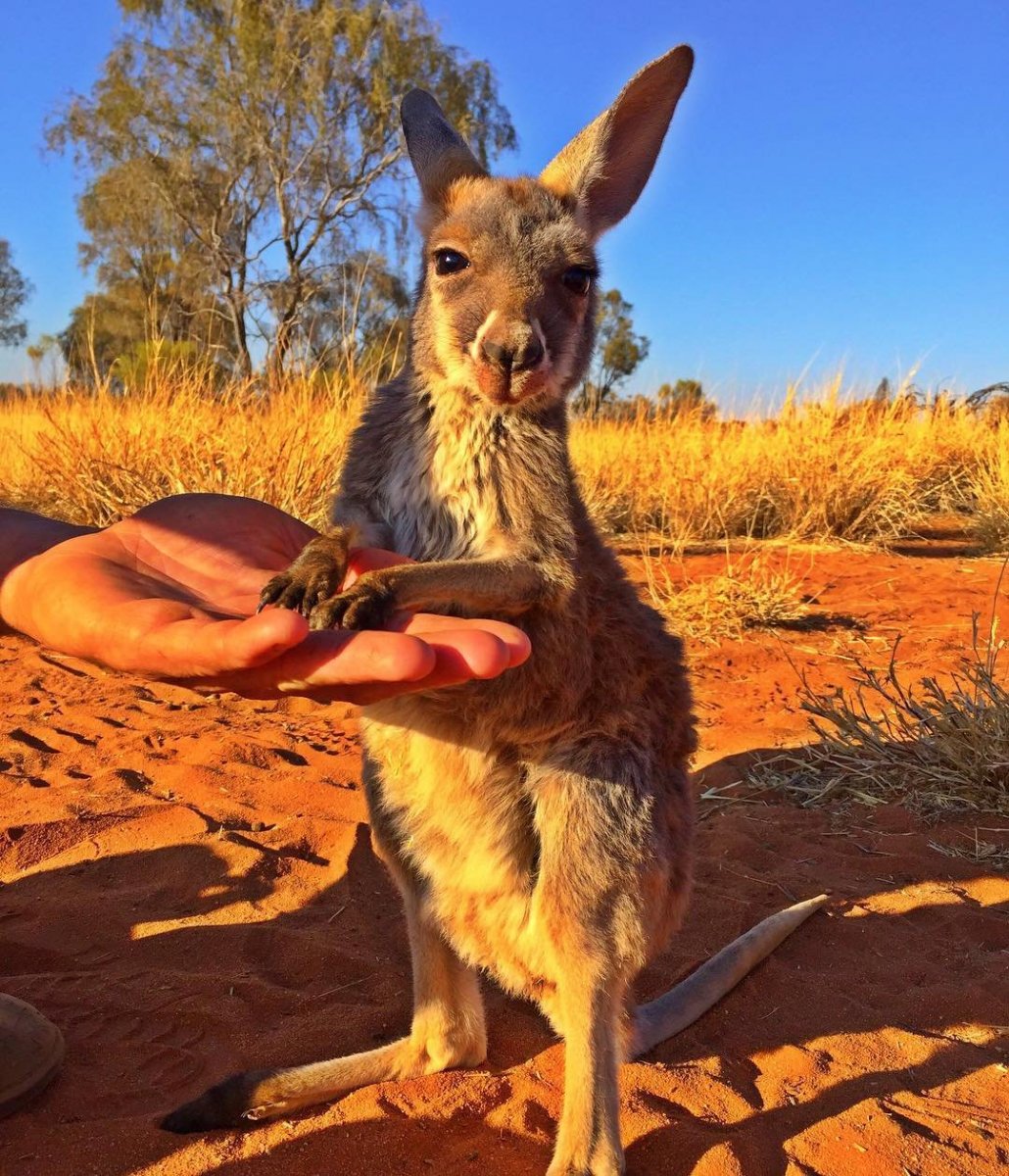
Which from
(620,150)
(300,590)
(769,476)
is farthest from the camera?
(769,476)

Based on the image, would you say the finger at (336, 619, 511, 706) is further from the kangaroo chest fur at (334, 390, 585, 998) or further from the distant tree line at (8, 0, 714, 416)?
the distant tree line at (8, 0, 714, 416)

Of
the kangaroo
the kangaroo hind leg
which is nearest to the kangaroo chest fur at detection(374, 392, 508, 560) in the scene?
the kangaroo

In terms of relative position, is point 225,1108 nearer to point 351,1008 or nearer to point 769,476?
point 351,1008

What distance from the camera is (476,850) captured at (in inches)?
85.6

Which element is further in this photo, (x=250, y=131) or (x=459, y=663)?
(x=250, y=131)

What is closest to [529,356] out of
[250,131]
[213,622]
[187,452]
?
[213,622]

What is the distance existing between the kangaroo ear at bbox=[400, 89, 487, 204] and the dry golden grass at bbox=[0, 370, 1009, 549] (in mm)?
3593

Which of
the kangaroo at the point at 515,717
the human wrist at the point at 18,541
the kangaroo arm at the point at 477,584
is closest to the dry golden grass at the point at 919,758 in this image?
the kangaroo at the point at 515,717

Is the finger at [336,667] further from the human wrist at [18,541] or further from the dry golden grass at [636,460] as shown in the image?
the dry golden grass at [636,460]

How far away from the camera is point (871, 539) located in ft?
29.7

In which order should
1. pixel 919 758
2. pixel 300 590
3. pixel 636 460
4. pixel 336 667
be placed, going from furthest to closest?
pixel 636 460 < pixel 919 758 < pixel 300 590 < pixel 336 667

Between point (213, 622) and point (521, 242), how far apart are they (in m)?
1.44

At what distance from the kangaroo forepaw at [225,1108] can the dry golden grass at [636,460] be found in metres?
4.56

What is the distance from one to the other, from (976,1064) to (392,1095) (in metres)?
1.37
